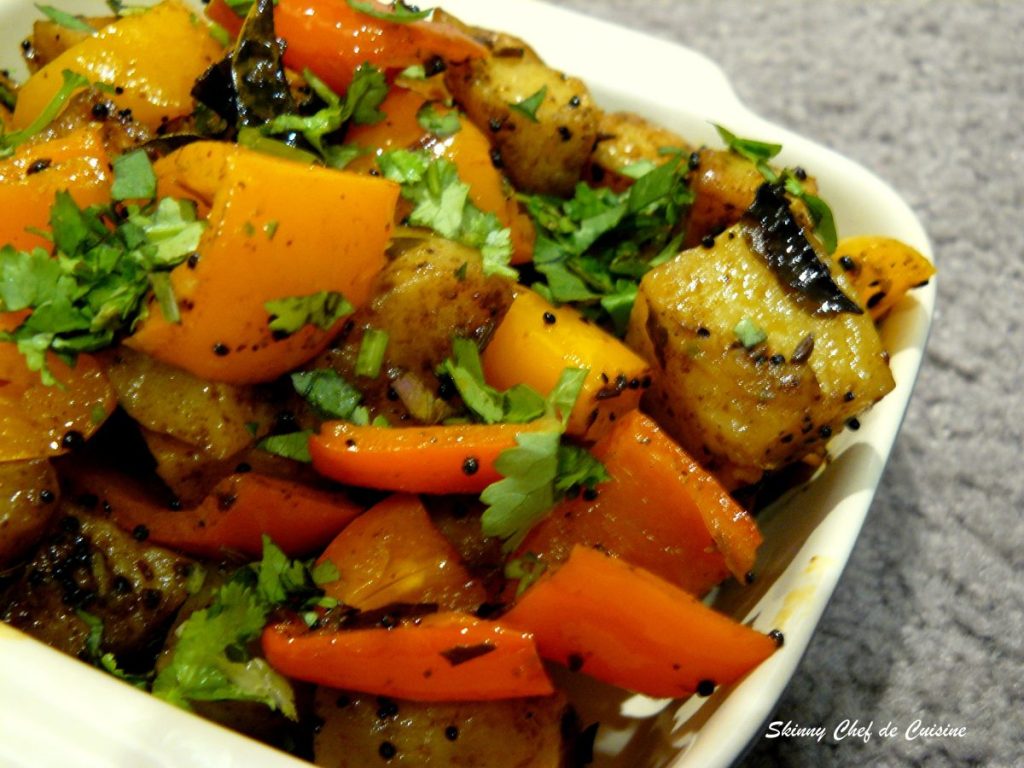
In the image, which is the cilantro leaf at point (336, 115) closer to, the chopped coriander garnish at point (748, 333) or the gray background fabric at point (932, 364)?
the chopped coriander garnish at point (748, 333)

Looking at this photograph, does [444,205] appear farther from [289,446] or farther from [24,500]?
[24,500]

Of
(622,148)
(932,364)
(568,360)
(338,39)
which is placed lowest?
(932,364)

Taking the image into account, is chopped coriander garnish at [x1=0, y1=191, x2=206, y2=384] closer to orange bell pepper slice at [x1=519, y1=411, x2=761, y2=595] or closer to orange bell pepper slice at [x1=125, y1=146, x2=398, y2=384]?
orange bell pepper slice at [x1=125, y1=146, x2=398, y2=384]

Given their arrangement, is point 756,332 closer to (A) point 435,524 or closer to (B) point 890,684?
(A) point 435,524

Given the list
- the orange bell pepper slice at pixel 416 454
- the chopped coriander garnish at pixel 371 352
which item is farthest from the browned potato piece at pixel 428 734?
the chopped coriander garnish at pixel 371 352

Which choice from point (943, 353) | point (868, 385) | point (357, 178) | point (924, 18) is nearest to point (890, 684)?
point (868, 385)

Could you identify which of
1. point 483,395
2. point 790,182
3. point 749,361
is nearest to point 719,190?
point 790,182
